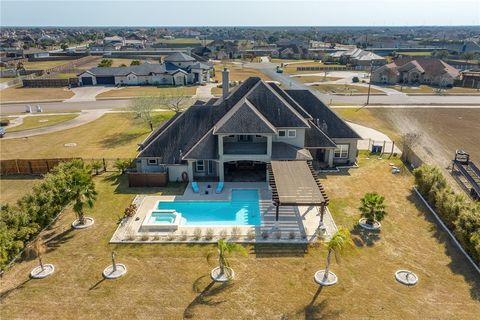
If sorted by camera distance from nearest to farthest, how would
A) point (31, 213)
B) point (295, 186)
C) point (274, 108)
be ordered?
1. point (31, 213)
2. point (295, 186)
3. point (274, 108)

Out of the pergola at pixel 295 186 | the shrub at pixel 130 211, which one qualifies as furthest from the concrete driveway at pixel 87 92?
the pergola at pixel 295 186

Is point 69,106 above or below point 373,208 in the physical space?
below

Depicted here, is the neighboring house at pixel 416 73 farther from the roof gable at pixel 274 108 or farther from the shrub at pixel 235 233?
the shrub at pixel 235 233

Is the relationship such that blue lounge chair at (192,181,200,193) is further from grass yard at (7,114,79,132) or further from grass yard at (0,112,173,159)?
grass yard at (7,114,79,132)

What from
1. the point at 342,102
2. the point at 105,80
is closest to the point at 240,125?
the point at 342,102

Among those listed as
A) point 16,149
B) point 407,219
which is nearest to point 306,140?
point 407,219

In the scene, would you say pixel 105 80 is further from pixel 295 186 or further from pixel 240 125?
pixel 295 186

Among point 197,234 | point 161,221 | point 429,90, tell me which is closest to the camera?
point 197,234
